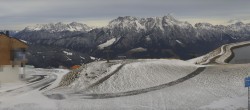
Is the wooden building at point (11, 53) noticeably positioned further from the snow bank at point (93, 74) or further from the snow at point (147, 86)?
the snow bank at point (93, 74)

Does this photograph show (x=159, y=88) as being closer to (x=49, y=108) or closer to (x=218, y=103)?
(x=218, y=103)

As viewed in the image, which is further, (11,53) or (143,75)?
(11,53)

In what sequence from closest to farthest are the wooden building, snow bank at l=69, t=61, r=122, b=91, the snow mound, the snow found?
1. the snow
2. the snow mound
3. snow bank at l=69, t=61, r=122, b=91
4. the wooden building

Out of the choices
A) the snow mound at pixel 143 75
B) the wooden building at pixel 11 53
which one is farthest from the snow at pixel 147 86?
the wooden building at pixel 11 53

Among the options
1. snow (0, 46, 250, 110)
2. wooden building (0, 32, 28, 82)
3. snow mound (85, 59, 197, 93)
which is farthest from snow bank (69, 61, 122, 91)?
wooden building (0, 32, 28, 82)

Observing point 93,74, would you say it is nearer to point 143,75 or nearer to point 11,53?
point 143,75

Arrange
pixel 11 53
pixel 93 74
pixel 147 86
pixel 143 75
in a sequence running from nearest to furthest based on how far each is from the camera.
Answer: pixel 147 86
pixel 143 75
pixel 93 74
pixel 11 53

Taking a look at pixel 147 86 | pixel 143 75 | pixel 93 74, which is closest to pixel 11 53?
pixel 93 74

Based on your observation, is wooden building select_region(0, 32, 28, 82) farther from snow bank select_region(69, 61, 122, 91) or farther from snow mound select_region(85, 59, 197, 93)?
snow mound select_region(85, 59, 197, 93)
